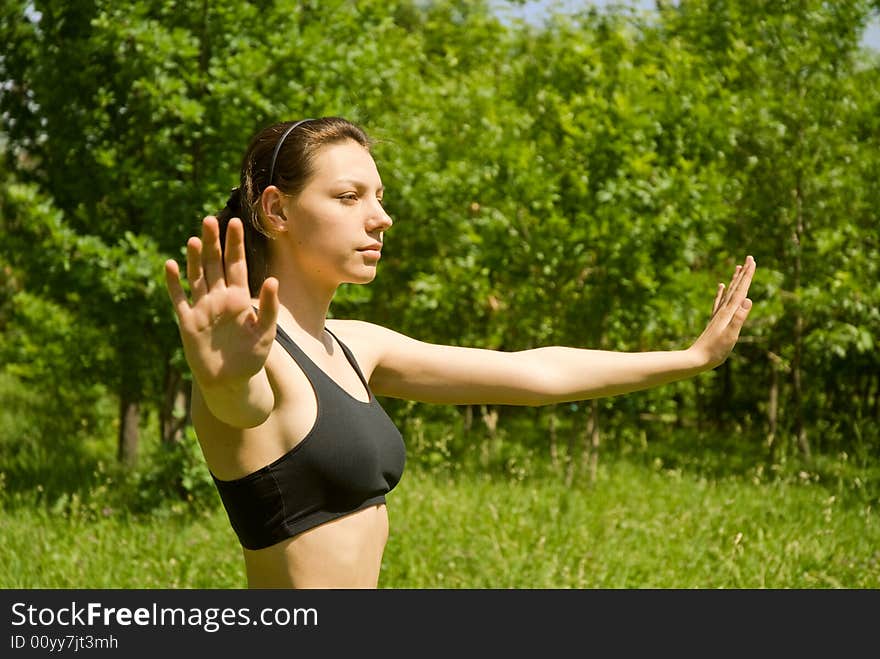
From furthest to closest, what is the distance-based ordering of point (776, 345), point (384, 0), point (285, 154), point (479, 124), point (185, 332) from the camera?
1. point (776, 345)
2. point (479, 124)
3. point (384, 0)
4. point (285, 154)
5. point (185, 332)

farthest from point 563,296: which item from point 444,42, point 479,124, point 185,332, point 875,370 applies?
point 185,332

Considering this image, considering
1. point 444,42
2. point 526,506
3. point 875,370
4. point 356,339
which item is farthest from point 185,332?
point 444,42

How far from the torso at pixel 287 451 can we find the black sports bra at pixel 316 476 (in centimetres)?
2

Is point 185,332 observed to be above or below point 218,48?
below

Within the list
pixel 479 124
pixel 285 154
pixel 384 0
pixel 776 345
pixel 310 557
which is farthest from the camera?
pixel 776 345

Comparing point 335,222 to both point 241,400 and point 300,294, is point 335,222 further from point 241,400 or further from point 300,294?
point 241,400

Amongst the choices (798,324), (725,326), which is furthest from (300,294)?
(798,324)

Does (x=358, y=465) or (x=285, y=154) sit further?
(x=285, y=154)

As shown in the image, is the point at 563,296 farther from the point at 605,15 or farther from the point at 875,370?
the point at 875,370

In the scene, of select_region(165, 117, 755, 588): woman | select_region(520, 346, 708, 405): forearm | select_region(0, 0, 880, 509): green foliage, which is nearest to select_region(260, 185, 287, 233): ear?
select_region(165, 117, 755, 588): woman

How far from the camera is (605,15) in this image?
984 centimetres

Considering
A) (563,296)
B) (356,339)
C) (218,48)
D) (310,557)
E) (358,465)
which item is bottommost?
(563,296)

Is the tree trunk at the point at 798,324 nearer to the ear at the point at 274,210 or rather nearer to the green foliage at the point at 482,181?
the green foliage at the point at 482,181

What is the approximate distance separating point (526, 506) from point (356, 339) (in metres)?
5.16
